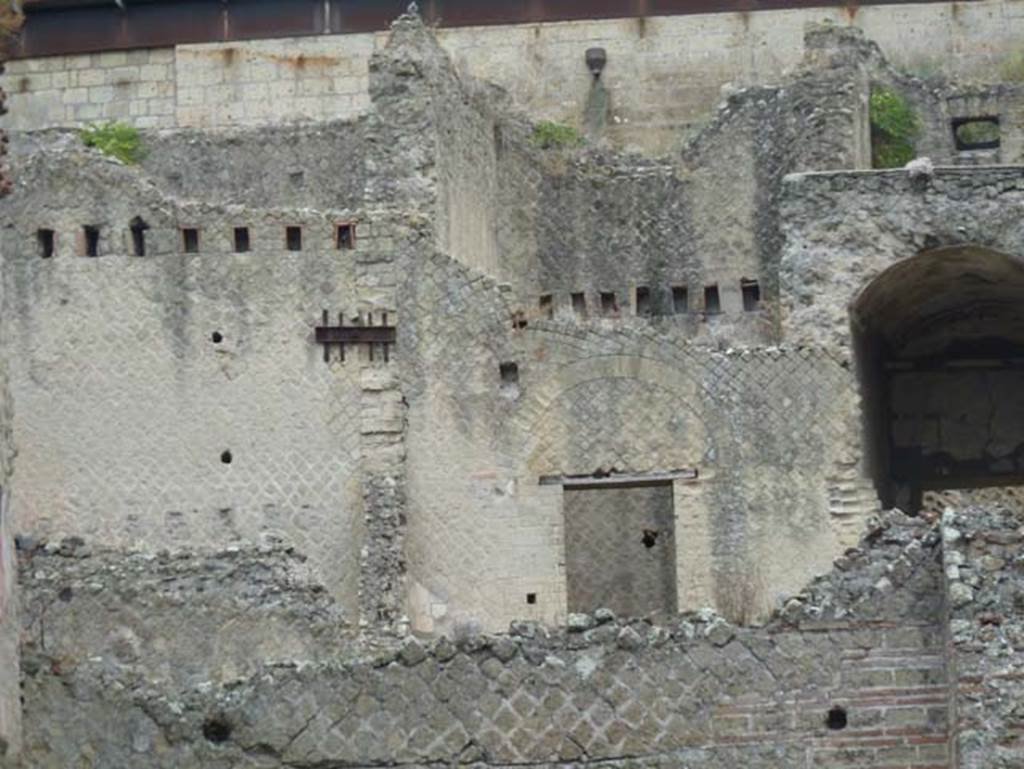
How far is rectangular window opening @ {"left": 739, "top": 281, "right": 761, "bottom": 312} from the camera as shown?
3694 centimetres

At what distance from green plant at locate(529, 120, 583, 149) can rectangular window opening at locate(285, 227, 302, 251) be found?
16.6ft

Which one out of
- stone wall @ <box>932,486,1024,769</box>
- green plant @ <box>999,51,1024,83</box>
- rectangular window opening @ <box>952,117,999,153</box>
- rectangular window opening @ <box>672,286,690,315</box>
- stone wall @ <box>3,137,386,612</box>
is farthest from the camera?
green plant @ <box>999,51,1024,83</box>

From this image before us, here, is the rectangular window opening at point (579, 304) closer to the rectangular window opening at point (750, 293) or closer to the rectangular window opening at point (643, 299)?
the rectangular window opening at point (643, 299)

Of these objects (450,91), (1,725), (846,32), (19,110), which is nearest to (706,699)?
(1,725)

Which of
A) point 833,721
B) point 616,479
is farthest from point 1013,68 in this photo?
point 833,721

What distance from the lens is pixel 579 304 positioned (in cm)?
3709

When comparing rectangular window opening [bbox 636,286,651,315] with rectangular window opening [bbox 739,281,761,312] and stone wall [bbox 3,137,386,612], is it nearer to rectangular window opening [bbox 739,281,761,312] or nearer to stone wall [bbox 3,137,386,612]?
rectangular window opening [bbox 739,281,761,312]

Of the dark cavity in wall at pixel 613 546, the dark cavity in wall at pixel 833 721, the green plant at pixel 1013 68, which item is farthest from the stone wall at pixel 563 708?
the green plant at pixel 1013 68

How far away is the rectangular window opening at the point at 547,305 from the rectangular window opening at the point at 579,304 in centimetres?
21

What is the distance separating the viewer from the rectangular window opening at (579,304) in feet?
121

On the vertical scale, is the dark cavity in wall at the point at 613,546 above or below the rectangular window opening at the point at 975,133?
below

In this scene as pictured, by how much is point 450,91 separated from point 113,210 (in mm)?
3831

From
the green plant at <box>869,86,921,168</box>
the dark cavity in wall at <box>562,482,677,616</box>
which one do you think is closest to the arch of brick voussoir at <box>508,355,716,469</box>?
the dark cavity in wall at <box>562,482,677,616</box>

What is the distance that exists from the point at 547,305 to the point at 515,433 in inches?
160
